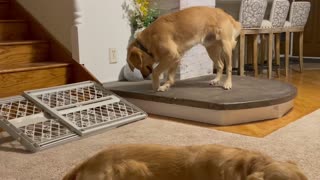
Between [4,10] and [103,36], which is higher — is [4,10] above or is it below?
above

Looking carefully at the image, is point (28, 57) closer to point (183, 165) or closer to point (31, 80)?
point (31, 80)

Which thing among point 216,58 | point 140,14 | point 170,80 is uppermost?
point 140,14

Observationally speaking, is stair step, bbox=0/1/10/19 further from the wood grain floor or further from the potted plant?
the wood grain floor

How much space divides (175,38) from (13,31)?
1473mm

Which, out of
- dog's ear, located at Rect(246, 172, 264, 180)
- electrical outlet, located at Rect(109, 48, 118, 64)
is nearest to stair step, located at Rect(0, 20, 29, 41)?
electrical outlet, located at Rect(109, 48, 118, 64)

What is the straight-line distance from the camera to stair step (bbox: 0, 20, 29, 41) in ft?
11.1

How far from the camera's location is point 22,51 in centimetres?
322

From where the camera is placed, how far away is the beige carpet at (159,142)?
1.85 metres

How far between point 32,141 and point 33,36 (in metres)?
1.64

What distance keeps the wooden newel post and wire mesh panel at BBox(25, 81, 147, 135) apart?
36 centimetres

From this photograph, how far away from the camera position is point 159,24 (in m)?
2.99

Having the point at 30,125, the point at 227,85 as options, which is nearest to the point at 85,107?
the point at 30,125

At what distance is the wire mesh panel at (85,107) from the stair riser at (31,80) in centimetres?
27

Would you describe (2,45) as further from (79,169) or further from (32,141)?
(79,169)
